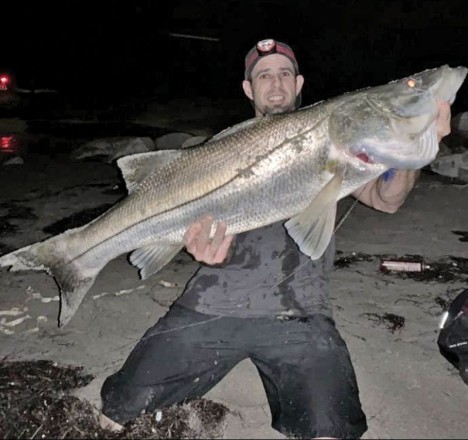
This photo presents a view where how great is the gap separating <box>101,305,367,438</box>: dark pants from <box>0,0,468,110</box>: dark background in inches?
924

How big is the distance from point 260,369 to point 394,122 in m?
1.61

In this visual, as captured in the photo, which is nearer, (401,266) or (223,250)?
(223,250)

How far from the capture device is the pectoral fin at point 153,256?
135 inches

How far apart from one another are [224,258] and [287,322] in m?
0.56

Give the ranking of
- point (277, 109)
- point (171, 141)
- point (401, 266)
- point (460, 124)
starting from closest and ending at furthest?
point (277, 109)
point (401, 266)
point (171, 141)
point (460, 124)

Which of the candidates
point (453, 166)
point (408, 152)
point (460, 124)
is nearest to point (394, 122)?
point (408, 152)

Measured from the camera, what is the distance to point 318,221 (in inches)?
121

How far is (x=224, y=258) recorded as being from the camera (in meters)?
3.44

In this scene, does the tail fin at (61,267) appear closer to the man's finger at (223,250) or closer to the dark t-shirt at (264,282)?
the dark t-shirt at (264,282)

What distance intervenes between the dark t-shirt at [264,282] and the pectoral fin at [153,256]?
27cm

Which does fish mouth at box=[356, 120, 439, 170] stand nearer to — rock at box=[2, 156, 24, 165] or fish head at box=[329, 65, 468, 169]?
fish head at box=[329, 65, 468, 169]

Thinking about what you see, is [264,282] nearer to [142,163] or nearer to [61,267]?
[142,163]

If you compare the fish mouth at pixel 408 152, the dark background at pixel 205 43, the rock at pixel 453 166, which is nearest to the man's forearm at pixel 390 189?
the fish mouth at pixel 408 152

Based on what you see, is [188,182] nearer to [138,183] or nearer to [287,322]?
[138,183]
